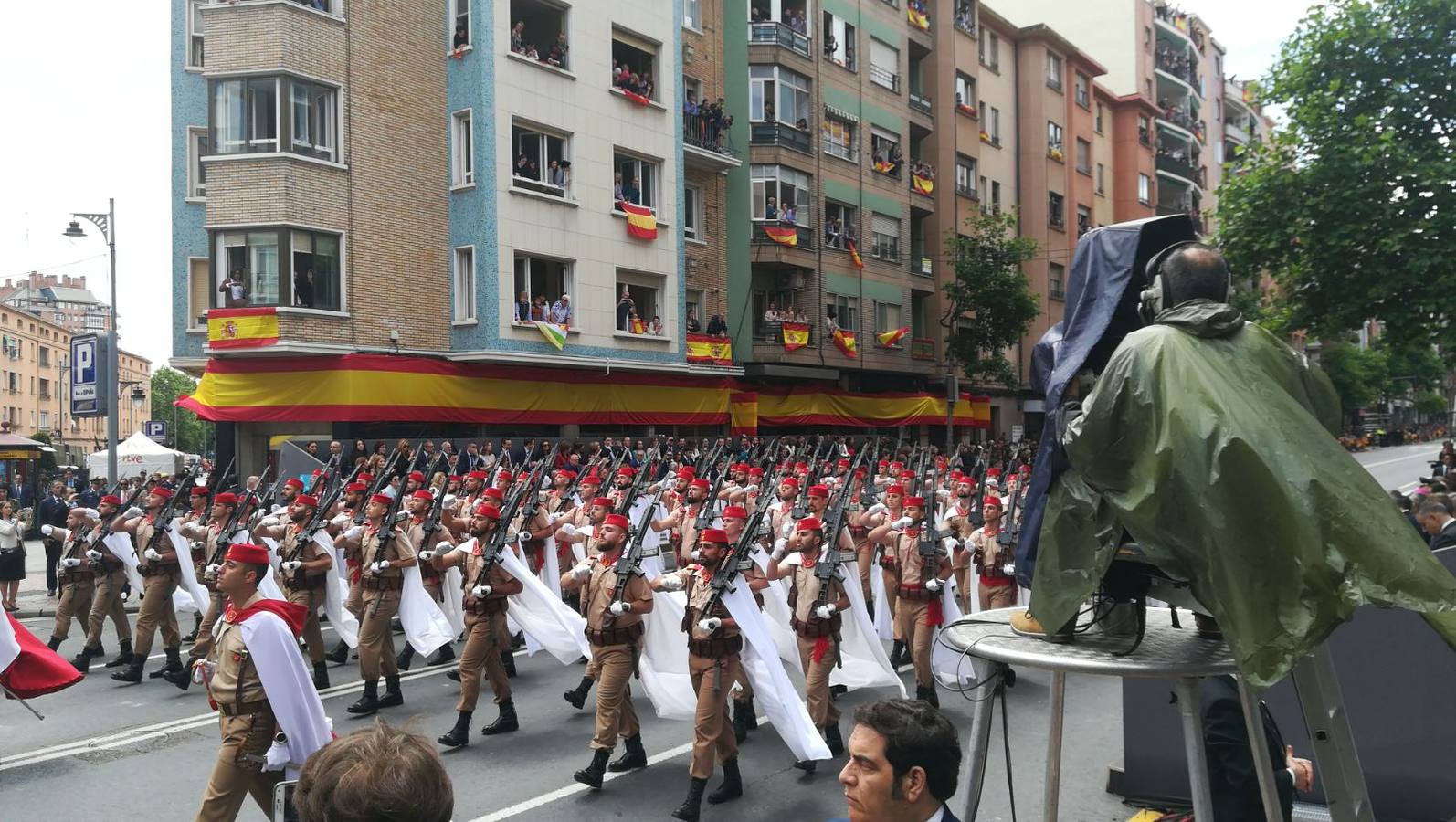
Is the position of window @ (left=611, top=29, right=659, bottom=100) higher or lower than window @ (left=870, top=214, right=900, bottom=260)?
higher

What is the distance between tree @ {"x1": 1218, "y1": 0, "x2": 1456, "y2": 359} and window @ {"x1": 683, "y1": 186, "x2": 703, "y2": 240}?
16.7 m

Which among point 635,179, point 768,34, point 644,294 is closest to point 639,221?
point 635,179

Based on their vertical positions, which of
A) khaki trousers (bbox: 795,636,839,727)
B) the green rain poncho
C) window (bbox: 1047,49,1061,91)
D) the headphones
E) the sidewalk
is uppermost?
window (bbox: 1047,49,1061,91)

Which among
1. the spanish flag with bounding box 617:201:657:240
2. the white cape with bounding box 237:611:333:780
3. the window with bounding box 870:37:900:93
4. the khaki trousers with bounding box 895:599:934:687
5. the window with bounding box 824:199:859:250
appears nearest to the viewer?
the white cape with bounding box 237:611:333:780

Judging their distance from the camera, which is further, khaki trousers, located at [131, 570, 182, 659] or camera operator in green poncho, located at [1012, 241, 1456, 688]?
khaki trousers, located at [131, 570, 182, 659]

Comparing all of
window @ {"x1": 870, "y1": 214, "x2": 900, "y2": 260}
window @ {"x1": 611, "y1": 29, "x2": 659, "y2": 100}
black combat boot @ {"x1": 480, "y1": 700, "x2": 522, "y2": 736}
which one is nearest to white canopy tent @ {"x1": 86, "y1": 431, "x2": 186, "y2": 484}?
window @ {"x1": 611, "y1": 29, "x2": 659, "y2": 100}

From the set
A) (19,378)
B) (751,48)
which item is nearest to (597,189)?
(751,48)

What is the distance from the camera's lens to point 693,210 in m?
32.7

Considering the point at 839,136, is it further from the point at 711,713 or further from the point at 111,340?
the point at 711,713

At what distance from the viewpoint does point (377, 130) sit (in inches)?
977

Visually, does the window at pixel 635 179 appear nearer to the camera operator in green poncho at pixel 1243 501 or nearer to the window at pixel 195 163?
the window at pixel 195 163

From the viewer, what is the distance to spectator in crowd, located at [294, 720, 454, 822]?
2.31 m

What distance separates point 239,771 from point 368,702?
450 cm

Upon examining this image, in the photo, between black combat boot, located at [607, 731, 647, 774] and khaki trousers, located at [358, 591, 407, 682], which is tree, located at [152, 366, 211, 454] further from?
black combat boot, located at [607, 731, 647, 774]
